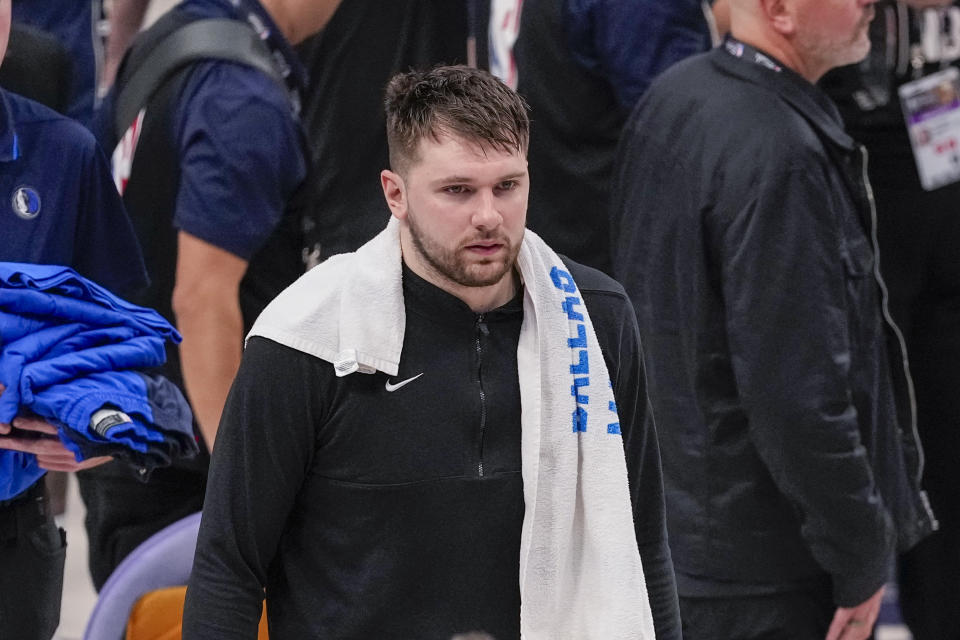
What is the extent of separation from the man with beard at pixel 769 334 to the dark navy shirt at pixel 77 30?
4.48 feet

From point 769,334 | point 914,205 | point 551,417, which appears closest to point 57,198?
point 551,417

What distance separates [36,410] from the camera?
2250 millimetres

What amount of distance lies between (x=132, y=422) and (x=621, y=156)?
123cm

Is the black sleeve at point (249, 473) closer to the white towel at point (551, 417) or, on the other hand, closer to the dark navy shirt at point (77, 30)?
the white towel at point (551, 417)

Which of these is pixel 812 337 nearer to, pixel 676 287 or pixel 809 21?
pixel 676 287

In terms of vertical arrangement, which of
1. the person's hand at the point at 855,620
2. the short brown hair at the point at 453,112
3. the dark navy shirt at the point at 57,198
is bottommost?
the person's hand at the point at 855,620

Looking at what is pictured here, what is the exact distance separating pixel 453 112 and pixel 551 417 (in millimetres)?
426

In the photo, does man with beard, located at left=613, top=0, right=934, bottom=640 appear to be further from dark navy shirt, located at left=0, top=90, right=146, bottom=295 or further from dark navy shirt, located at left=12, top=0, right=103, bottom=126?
dark navy shirt, located at left=12, top=0, right=103, bottom=126

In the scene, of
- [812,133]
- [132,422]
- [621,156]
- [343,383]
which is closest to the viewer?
[343,383]

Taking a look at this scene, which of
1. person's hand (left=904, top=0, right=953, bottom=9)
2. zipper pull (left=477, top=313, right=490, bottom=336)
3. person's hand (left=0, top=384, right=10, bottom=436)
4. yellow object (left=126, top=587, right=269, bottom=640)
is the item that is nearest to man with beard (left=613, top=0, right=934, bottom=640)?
person's hand (left=904, top=0, right=953, bottom=9)

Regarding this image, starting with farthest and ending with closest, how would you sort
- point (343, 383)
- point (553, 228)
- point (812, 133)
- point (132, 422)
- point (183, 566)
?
point (553, 228) → point (812, 133) → point (183, 566) → point (132, 422) → point (343, 383)

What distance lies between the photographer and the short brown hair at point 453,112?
1.98 meters

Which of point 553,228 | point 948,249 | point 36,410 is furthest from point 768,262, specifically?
point 36,410

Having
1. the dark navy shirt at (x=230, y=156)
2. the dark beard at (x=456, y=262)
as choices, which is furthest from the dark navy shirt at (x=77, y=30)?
the dark beard at (x=456, y=262)
